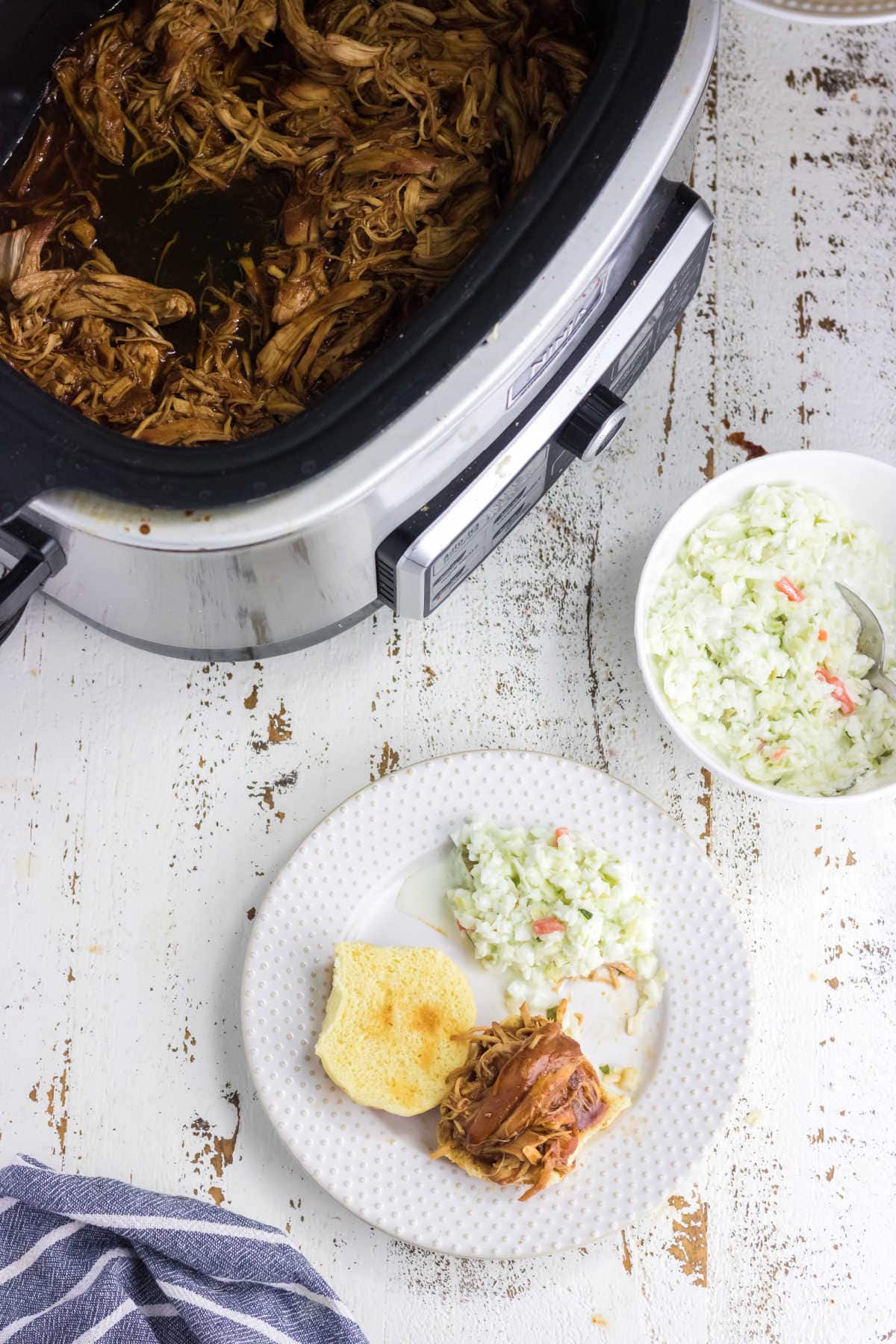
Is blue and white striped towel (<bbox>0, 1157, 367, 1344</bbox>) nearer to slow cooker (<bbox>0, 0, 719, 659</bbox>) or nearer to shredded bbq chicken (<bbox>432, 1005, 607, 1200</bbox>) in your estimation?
shredded bbq chicken (<bbox>432, 1005, 607, 1200</bbox>)

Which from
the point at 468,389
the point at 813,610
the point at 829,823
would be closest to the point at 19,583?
the point at 468,389

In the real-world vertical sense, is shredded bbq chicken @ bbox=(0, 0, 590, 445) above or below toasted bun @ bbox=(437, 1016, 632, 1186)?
above

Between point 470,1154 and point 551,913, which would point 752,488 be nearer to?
point 551,913

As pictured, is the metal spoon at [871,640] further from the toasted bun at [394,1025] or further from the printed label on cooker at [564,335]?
the toasted bun at [394,1025]

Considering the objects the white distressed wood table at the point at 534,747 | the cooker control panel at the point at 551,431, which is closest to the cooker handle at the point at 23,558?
the cooker control panel at the point at 551,431

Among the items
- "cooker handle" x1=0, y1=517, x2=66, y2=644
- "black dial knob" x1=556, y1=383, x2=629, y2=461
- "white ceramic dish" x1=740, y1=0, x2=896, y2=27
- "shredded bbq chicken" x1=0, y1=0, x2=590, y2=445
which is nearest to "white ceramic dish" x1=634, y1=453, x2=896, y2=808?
"black dial knob" x1=556, y1=383, x2=629, y2=461
